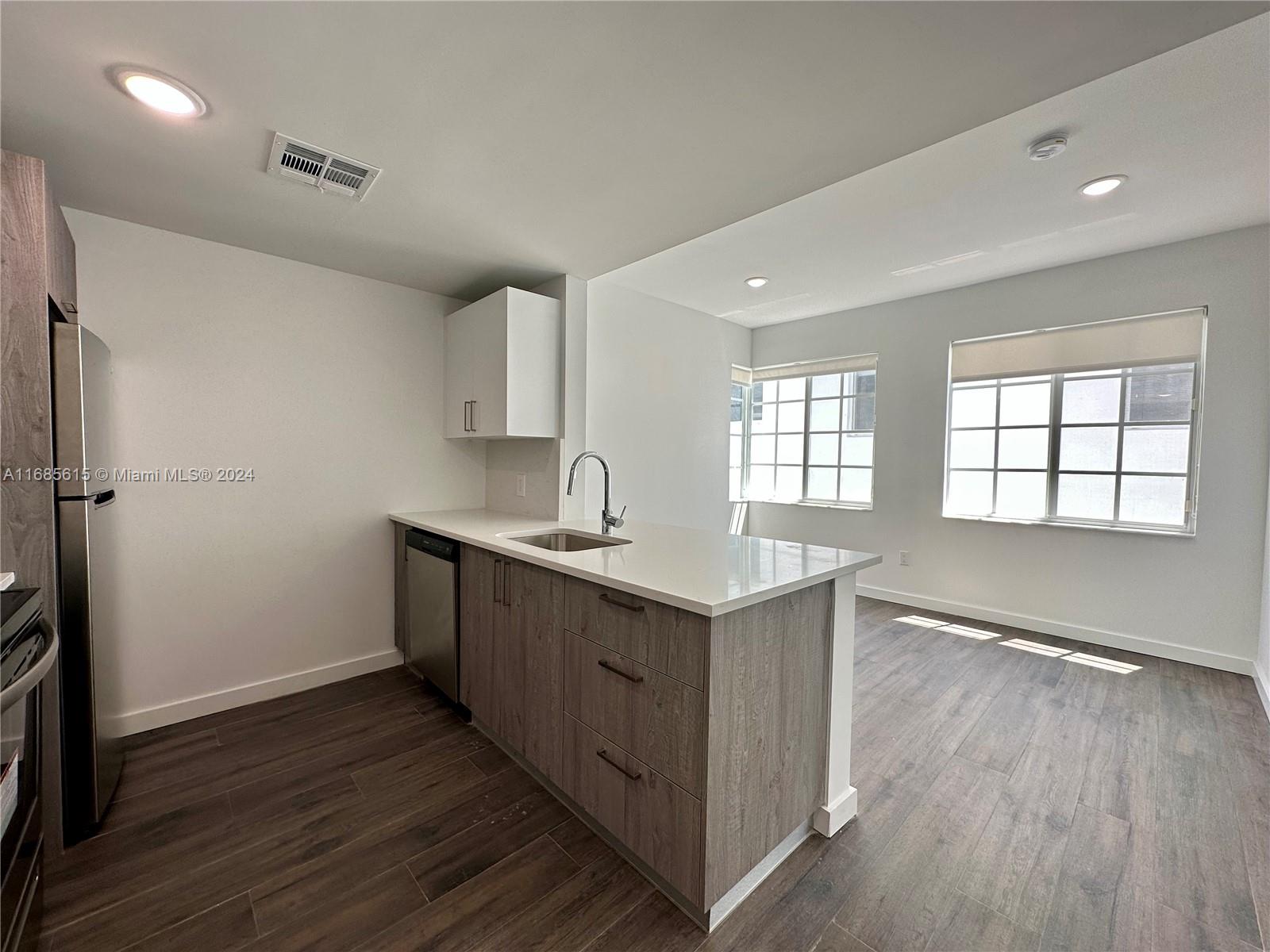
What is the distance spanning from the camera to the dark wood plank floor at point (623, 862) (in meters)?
1.37

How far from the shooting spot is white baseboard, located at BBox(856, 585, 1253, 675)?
3.04 metres

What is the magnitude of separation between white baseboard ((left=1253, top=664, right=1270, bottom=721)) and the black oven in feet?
Result: 15.2

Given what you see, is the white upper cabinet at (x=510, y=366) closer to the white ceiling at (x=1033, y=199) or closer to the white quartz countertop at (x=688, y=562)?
the white quartz countertop at (x=688, y=562)

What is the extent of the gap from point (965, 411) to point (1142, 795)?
281 centimetres

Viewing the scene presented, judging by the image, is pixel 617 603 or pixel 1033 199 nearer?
pixel 617 603

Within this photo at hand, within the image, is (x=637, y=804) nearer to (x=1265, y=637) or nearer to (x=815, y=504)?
(x=1265, y=637)

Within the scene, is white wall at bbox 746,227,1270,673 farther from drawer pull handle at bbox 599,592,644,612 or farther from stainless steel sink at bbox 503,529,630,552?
drawer pull handle at bbox 599,592,644,612

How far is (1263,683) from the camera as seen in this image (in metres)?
2.72

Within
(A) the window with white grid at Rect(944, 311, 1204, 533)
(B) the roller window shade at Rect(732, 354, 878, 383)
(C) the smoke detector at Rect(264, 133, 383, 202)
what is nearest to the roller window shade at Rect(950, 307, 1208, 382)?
(A) the window with white grid at Rect(944, 311, 1204, 533)

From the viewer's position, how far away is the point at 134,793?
1.90 meters

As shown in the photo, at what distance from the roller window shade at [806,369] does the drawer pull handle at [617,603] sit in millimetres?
3736

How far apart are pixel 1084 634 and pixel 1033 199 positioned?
9.44 ft

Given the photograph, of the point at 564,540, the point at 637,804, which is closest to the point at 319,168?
the point at 564,540

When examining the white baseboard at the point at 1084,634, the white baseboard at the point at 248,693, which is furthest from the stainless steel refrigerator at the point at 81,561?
the white baseboard at the point at 1084,634
